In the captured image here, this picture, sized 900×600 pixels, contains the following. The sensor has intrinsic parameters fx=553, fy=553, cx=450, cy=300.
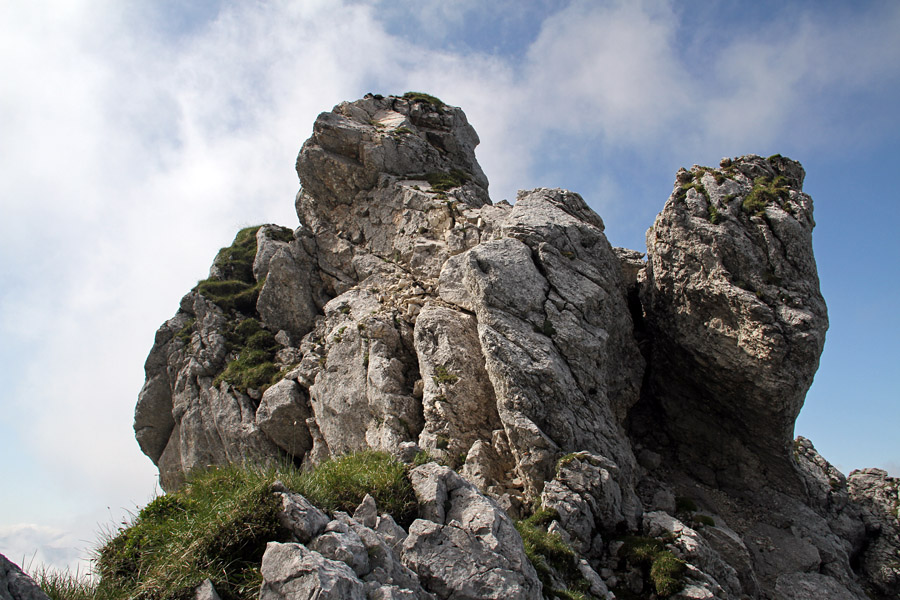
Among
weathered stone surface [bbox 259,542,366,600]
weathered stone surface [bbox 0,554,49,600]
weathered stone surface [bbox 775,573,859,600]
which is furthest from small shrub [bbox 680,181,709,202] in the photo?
weathered stone surface [bbox 0,554,49,600]

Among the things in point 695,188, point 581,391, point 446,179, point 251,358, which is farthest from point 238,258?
point 695,188

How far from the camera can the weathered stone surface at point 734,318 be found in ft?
80.4

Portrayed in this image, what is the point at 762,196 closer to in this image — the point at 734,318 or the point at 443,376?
the point at 734,318

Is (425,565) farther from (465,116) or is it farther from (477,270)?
(465,116)

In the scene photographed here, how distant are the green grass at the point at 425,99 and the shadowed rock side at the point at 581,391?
47.0 feet

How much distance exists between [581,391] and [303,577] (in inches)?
634

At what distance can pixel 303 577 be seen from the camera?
10.1m

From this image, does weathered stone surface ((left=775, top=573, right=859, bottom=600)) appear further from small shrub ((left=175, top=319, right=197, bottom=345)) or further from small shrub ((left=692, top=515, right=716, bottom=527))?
small shrub ((left=175, top=319, right=197, bottom=345))

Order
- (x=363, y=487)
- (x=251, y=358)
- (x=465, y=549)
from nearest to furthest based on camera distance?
(x=465, y=549), (x=363, y=487), (x=251, y=358)

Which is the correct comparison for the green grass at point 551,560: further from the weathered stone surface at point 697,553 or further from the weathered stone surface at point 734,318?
the weathered stone surface at point 734,318

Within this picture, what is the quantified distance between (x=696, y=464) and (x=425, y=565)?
20.1 meters

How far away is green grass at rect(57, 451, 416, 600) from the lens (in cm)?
1080

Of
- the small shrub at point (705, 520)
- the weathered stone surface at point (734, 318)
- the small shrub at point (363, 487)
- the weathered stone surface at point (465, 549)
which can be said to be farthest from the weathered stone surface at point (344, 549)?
the weathered stone surface at point (734, 318)

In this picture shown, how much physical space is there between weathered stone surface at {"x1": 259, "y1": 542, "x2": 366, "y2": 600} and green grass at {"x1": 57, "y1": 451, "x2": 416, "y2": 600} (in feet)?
2.30
